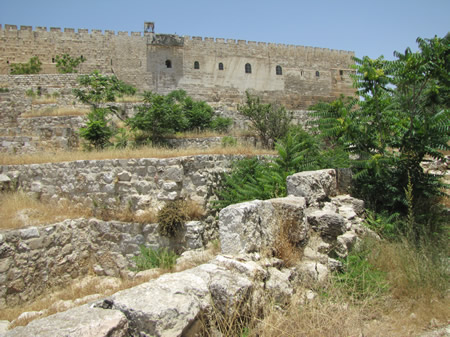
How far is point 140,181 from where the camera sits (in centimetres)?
739

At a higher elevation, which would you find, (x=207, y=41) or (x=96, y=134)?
(x=207, y=41)

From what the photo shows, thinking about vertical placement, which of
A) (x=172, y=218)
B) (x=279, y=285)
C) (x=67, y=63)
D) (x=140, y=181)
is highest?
(x=67, y=63)

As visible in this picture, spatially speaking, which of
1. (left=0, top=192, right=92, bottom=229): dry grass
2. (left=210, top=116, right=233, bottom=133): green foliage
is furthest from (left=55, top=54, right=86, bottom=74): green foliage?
(left=0, top=192, right=92, bottom=229): dry grass

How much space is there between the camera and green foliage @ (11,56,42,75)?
77.2 ft

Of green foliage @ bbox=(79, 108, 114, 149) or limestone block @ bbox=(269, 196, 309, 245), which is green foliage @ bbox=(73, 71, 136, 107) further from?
limestone block @ bbox=(269, 196, 309, 245)

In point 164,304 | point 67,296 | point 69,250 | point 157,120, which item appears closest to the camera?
point 164,304

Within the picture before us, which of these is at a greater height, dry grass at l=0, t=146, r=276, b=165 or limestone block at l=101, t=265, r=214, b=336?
dry grass at l=0, t=146, r=276, b=165

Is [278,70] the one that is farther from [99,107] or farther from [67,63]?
[99,107]

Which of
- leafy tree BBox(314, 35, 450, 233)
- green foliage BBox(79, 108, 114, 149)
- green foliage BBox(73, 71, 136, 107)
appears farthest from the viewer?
green foliage BBox(73, 71, 136, 107)

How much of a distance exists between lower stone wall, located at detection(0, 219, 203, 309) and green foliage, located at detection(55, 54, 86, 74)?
20.4 metres

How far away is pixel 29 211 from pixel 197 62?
2335 centimetres

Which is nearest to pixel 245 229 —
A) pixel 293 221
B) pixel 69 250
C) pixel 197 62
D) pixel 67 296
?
pixel 293 221

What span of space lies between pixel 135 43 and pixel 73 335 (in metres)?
28.0

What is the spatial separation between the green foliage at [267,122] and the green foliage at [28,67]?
52.6 feet
